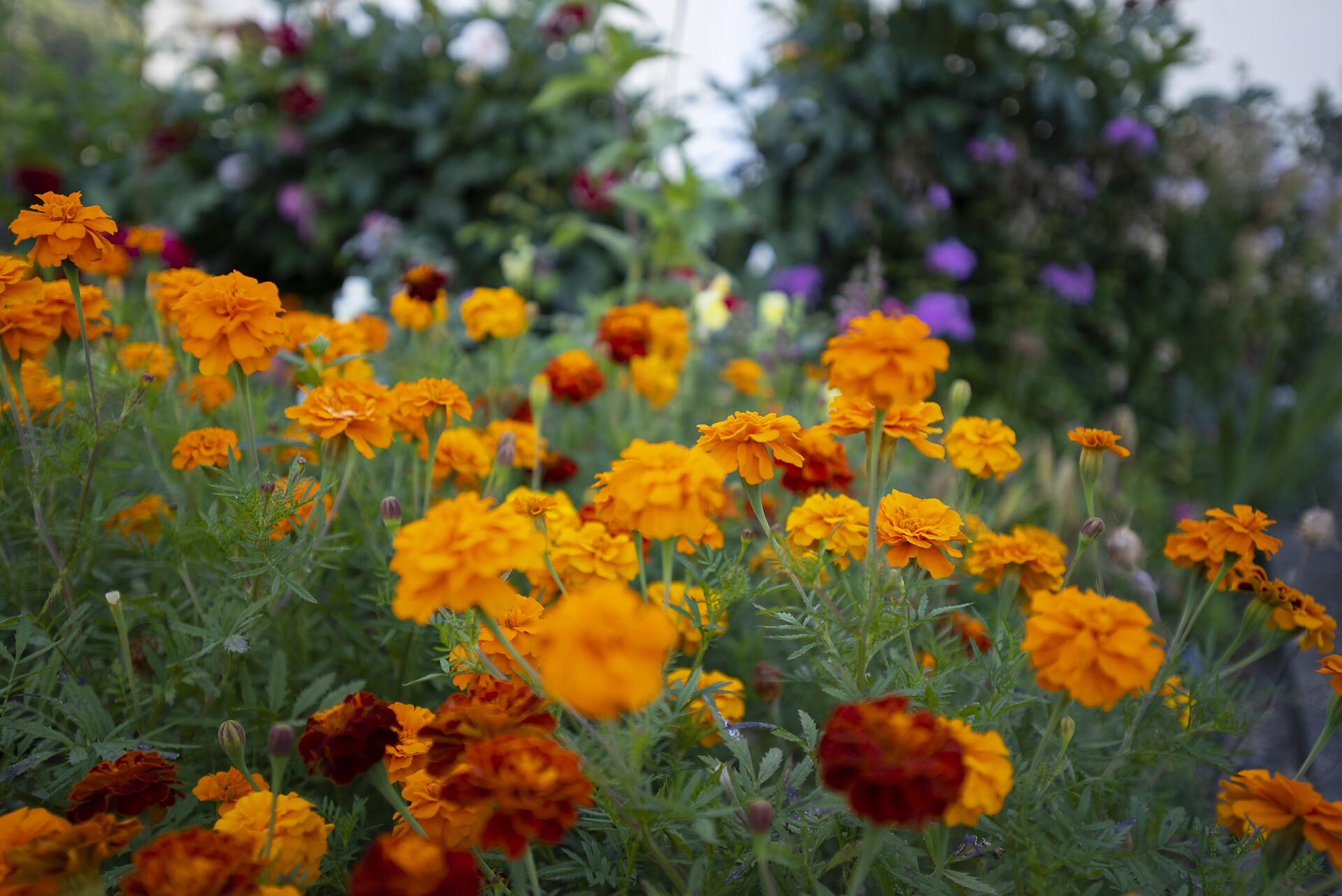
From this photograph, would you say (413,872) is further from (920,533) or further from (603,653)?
(920,533)

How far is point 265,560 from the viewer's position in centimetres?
85

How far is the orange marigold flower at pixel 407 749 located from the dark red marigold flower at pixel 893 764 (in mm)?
418

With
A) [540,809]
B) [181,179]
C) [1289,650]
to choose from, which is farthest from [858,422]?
[181,179]

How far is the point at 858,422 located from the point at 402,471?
94cm

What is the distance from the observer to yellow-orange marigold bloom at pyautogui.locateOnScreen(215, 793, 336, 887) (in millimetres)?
662

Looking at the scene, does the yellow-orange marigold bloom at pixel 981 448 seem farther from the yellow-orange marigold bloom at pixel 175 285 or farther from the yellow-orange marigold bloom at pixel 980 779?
the yellow-orange marigold bloom at pixel 175 285

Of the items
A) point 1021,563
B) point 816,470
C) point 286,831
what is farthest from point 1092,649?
point 286,831

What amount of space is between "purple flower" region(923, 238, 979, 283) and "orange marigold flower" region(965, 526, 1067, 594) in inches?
91.4

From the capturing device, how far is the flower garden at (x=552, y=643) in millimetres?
569

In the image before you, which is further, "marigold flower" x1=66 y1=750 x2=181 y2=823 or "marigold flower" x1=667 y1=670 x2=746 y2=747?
"marigold flower" x1=667 y1=670 x2=746 y2=747

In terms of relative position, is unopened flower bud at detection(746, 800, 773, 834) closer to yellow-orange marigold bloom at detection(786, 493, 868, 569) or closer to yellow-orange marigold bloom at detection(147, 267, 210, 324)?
yellow-orange marigold bloom at detection(786, 493, 868, 569)

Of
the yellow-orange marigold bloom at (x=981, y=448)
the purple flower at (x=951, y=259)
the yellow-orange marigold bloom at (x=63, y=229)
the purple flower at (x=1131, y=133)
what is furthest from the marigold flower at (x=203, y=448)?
the purple flower at (x=1131, y=133)

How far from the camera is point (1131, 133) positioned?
126 inches

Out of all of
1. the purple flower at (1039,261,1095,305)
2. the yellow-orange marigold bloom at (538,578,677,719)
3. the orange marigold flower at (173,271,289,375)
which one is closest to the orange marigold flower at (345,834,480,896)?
the yellow-orange marigold bloom at (538,578,677,719)
